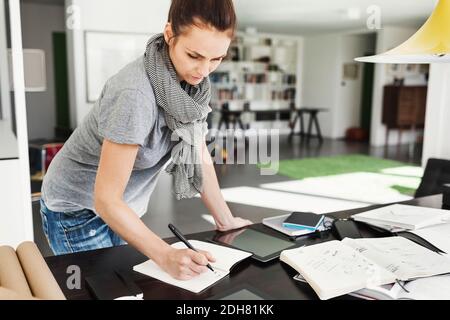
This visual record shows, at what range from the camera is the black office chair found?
2738mm

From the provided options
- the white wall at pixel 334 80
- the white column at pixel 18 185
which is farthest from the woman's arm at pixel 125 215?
the white wall at pixel 334 80

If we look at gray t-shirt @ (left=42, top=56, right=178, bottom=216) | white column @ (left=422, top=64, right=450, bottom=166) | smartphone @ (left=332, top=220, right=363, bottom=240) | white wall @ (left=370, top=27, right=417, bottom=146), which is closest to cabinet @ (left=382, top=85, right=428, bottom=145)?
white wall @ (left=370, top=27, right=417, bottom=146)

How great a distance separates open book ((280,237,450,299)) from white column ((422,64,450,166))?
1846 mm

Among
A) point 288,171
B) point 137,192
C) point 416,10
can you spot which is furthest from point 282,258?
point 416,10

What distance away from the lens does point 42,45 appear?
8234mm

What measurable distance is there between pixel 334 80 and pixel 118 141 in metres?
10.4

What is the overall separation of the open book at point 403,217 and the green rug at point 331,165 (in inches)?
177

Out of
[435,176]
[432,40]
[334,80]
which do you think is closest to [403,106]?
[334,80]

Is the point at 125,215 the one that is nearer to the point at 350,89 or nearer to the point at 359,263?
the point at 359,263

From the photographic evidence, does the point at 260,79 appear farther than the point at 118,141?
Yes

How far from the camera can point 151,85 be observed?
1.13 metres

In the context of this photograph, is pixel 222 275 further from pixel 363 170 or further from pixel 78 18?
pixel 363 170

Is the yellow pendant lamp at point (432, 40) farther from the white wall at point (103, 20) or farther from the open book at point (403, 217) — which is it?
the white wall at point (103, 20)

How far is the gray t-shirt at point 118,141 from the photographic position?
1.06 m
